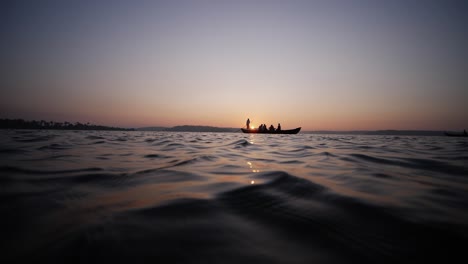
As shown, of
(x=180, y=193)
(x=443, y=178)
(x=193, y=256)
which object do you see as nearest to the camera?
(x=193, y=256)

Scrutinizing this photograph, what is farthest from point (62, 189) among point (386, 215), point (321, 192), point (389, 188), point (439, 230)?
point (389, 188)

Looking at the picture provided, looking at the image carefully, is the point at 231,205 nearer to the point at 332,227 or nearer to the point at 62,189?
the point at 332,227

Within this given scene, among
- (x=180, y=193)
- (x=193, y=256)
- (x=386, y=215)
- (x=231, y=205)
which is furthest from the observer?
(x=180, y=193)

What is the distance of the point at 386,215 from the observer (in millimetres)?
2361

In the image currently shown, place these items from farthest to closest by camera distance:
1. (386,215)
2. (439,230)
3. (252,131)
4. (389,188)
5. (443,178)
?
(252,131) < (443,178) < (389,188) < (386,215) < (439,230)

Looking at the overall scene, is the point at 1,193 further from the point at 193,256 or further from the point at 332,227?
the point at 332,227

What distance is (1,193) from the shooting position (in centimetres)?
293

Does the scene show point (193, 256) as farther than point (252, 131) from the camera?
No

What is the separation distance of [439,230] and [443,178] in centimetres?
349

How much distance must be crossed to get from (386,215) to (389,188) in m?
1.50

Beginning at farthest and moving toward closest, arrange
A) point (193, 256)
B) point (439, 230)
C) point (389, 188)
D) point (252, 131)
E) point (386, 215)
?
point (252, 131) → point (389, 188) → point (386, 215) → point (439, 230) → point (193, 256)

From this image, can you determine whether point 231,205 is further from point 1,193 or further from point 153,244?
point 1,193

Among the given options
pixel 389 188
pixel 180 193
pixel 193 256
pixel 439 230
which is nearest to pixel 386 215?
pixel 439 230

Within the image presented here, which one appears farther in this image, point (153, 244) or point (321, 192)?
point (321, 192)
